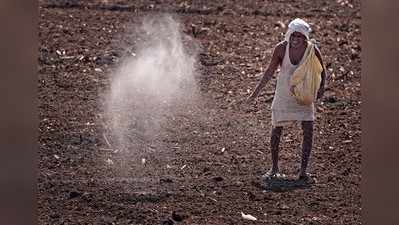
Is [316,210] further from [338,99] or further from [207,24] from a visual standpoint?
[207,24]

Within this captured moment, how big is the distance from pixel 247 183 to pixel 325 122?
0.65 meters

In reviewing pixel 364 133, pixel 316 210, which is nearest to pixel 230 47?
pixel 316 210

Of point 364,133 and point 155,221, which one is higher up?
point 364,133

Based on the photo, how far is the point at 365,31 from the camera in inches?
208

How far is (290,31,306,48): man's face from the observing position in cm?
635

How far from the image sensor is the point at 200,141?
21.9 ft

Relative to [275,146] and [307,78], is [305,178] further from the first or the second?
[307,78]

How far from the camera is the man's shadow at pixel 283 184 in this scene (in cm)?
642

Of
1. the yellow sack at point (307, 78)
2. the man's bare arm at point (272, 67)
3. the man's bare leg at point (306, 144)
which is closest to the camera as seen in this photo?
the yellow sack at point (307, 78)

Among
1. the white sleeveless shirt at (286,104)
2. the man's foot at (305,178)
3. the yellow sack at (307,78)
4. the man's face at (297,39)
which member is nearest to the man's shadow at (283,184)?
the man's foot at (305,178)

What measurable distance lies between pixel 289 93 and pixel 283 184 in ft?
1.65

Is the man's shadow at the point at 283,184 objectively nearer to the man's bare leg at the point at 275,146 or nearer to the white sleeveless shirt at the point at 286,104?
the man's bare leg at the point at 275,146
